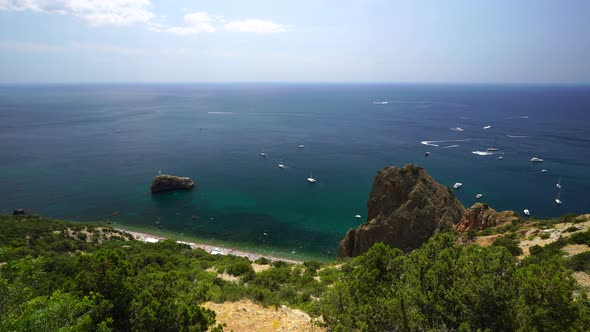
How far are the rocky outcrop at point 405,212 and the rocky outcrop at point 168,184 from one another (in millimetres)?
53503

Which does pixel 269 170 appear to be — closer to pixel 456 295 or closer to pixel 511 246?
pixel 511 246

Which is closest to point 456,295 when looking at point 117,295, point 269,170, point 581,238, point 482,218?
point 117,295

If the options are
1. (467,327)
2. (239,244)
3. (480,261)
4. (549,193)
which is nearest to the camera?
(467,327)

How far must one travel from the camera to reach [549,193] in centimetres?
7750

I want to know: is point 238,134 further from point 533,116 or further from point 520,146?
point 533,116

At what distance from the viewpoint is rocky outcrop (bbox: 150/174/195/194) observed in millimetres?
79688

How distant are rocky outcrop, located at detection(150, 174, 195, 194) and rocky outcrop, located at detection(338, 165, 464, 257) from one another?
5350 cm

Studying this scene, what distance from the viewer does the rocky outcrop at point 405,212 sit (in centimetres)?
3716

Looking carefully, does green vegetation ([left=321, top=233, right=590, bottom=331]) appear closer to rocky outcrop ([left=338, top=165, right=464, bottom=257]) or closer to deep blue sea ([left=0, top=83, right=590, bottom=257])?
rocky outcrop ([left=338, top=165, right=464, bottom=257])

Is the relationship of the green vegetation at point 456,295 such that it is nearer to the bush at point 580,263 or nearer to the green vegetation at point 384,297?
the green vegetation at point 384,297

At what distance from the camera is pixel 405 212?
38.0 metres

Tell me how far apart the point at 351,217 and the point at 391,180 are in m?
27.4

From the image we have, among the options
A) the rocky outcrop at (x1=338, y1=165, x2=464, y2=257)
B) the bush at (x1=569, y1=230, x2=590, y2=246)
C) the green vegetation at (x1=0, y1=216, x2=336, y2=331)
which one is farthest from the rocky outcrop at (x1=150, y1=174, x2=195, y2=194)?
the bush at (x1=569, y1=230, x2=590, y2=246)

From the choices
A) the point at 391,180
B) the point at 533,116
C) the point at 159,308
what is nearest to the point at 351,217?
the point at 391,180
